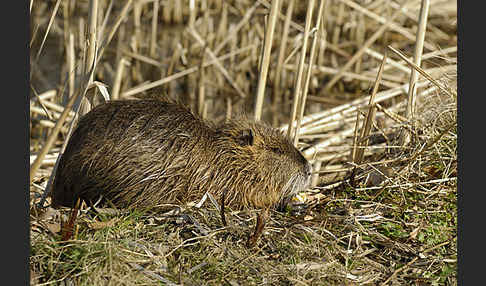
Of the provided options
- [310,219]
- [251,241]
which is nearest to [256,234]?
[251,241]

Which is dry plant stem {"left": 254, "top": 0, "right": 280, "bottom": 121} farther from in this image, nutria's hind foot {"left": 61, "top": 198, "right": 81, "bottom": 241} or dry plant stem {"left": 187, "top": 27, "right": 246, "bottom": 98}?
dry plant stem {"left": 187, "top": 27, "right": 246, "bottom": 98}

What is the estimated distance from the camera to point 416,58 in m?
3.61

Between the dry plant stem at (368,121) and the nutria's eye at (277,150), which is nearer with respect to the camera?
the nutria's eye at (277,150)

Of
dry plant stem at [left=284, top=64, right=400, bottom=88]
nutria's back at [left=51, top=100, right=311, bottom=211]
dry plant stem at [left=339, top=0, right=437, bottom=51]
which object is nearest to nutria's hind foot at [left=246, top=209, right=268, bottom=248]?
nutria's back at [left=51, top=100, right=311, bottom=211]

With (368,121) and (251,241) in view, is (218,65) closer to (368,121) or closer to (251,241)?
(368,121)

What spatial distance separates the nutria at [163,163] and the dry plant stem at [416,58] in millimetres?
792

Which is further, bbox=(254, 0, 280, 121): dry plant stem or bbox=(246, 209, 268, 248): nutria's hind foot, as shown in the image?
bbox=(254, 0, 280, 121): dry plant stem

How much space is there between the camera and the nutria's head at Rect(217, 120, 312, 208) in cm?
326

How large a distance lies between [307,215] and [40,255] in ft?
4.15

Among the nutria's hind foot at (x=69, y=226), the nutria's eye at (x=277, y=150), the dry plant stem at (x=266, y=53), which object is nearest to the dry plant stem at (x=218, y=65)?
the dry plant stem at (x=266, y=53)

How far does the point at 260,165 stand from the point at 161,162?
0.60 meters

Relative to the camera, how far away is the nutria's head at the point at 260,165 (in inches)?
128

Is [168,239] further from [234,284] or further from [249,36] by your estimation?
[249,36]

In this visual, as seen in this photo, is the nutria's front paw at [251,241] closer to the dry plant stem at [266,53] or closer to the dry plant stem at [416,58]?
the dry plant stem at [266,53]
